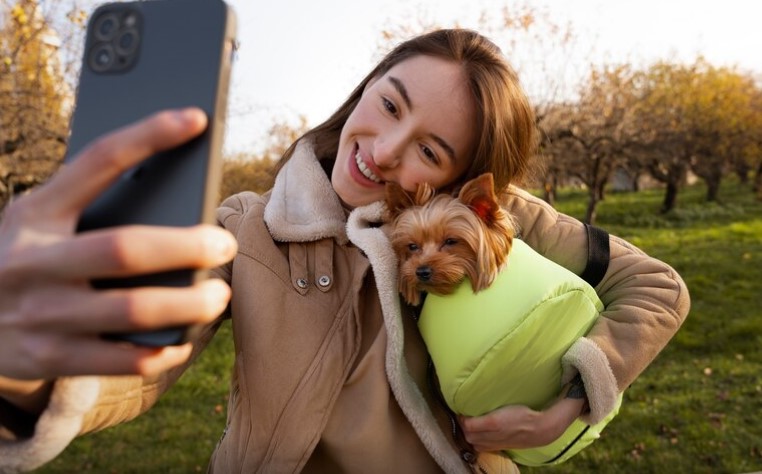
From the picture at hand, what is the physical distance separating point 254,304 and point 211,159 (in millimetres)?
1033

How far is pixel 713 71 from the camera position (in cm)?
3272

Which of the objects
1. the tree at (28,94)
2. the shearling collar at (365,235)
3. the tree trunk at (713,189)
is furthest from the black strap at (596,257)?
the tree trunk at (713,189)

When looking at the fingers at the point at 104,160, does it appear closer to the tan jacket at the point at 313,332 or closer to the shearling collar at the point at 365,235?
the tan jacket at the point at 313,332

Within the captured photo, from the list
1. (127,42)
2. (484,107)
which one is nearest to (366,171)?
(484,107)

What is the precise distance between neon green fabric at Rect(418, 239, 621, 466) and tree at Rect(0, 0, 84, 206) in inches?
347

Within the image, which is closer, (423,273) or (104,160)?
(104,160)

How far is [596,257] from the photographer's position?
104 inches

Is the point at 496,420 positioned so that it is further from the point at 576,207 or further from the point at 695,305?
the point at 576,207

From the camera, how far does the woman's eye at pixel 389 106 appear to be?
2.50 meters

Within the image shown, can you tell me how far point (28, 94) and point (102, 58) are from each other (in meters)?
11.1

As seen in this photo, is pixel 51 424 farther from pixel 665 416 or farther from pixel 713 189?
pixel 713 189

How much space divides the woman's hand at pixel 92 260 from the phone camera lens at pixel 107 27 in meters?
0.43

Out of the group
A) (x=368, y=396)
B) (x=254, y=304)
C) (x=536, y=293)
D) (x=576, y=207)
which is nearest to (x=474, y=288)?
(x=536, y=293)

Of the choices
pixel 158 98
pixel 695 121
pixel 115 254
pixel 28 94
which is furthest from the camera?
pixel 695 121
